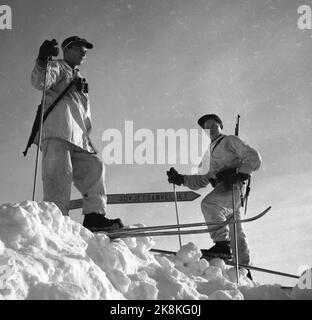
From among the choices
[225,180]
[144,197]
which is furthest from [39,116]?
[225,180]

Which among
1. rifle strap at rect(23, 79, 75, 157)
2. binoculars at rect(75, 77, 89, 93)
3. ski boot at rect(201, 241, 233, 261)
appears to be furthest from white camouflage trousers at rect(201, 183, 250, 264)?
rifle strap at rect(23, 79, 75, 157)

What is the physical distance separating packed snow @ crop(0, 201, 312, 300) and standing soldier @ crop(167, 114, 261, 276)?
180cm

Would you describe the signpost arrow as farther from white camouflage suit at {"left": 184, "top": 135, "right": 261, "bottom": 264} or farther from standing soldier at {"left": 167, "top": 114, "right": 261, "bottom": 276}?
white camouflage suit at {"left": 184, "top": 135, "right": 261, "bottom": 264}

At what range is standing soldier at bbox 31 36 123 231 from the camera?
3.76m

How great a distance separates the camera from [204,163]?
257 inches

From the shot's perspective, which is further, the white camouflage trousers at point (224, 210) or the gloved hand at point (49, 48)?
the white camouflage trousers at point (224, 210)

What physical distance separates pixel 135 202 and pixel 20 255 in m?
4.01

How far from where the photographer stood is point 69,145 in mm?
3965

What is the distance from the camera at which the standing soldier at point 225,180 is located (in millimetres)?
5512

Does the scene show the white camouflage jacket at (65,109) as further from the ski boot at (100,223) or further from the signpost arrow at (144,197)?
the signpost arrow at (144,197)

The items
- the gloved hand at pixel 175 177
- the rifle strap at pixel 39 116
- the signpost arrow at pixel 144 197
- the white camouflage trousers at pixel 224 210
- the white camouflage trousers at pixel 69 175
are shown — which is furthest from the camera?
the gloved hand at pixel 175 177

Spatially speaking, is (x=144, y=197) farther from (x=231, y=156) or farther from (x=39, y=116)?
(x=39, y=116)

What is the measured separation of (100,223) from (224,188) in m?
2.65

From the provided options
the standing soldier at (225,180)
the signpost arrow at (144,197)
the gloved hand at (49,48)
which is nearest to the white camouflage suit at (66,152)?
the gloved hand at (49,48)
